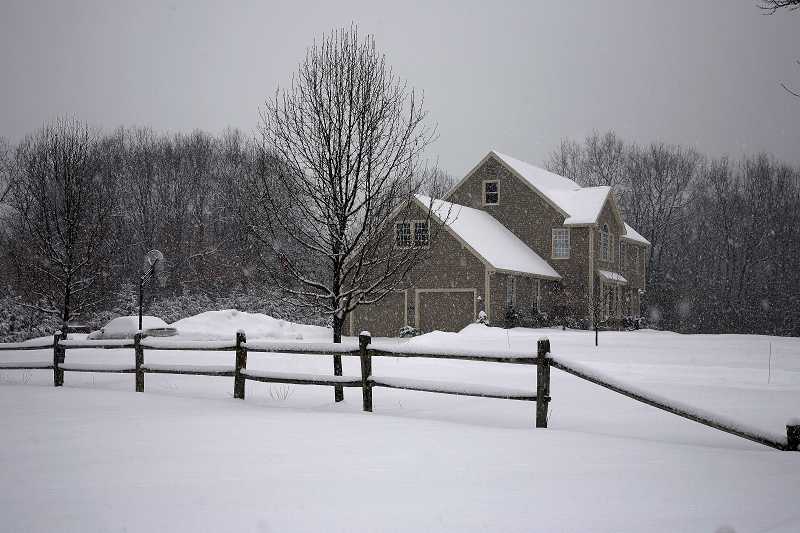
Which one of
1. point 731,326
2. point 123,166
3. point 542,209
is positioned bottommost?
point 731,326

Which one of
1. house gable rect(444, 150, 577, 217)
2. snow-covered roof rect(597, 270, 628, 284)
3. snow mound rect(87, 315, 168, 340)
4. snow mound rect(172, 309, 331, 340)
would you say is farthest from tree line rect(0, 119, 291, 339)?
snow-covered roof rect(597, 270, 628, 284)

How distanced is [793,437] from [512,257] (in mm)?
27288

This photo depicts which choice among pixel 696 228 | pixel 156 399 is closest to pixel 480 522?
A: pixel 156 399

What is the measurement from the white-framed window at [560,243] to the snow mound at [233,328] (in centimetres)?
→ 1284

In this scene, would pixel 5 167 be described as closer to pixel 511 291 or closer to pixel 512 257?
pixel 512 257

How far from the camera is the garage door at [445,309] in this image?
3319cm

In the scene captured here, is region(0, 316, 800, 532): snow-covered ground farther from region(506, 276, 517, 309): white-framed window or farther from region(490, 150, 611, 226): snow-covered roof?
region(490, 150, 611, 226): snow-covered roof

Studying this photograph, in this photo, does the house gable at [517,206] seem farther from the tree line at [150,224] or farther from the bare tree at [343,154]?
the bare tree at [343,154]

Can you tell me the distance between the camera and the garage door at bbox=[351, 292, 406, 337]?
34.2 metres

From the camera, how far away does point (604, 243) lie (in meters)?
40.7

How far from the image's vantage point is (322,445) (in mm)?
8336

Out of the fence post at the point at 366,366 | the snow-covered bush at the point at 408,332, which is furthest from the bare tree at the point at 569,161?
the fence post at the point at 366,366

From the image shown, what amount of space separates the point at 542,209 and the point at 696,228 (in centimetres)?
3187

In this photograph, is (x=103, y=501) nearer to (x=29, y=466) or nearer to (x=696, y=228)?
(x=29, y=466)
